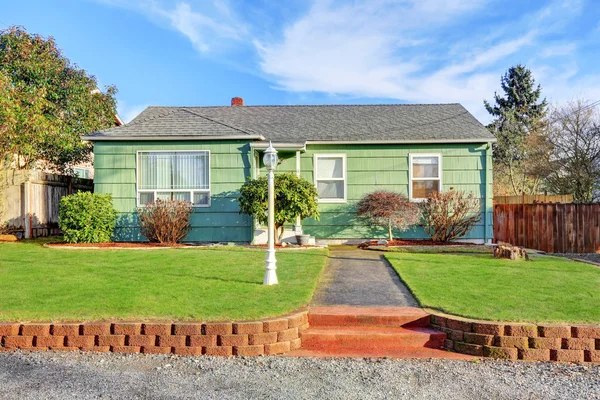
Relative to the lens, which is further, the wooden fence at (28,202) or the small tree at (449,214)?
the wooden fence at (28,202)

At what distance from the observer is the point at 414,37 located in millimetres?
14477

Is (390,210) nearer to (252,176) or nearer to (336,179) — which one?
(336,179)

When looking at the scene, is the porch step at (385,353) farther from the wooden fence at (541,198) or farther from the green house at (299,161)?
the wooden fence at (541,198)

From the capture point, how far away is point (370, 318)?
4.86 m

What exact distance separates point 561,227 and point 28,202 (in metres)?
16.0

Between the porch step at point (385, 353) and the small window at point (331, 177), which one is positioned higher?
the small window at point (331, 177)

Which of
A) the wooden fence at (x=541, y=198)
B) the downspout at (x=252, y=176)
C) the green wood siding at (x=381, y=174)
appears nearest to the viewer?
the downspout at (x=252, y=176)

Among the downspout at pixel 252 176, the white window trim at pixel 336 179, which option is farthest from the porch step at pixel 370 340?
the white window trim at pixel 336 179

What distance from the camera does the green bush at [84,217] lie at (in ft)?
34.4

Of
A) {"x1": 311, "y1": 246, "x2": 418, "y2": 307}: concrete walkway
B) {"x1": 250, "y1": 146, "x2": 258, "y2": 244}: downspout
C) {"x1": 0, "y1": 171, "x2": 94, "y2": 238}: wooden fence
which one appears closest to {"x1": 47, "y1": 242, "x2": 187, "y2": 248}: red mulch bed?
{"x1": 250, "y1": 146, "x2": 258, "y2": 244}: downspout

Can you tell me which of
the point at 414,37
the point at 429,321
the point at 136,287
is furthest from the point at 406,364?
the point at 414,37

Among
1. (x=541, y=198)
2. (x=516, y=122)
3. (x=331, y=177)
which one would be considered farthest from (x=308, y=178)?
(x=516, y=122)

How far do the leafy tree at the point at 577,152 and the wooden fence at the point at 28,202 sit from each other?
2154cm

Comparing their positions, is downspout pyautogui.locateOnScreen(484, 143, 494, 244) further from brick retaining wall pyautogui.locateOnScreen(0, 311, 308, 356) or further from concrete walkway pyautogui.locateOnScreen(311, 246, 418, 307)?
brick retaining wall pyautogui.locateOnScreen(0, 311, 308, 356)
